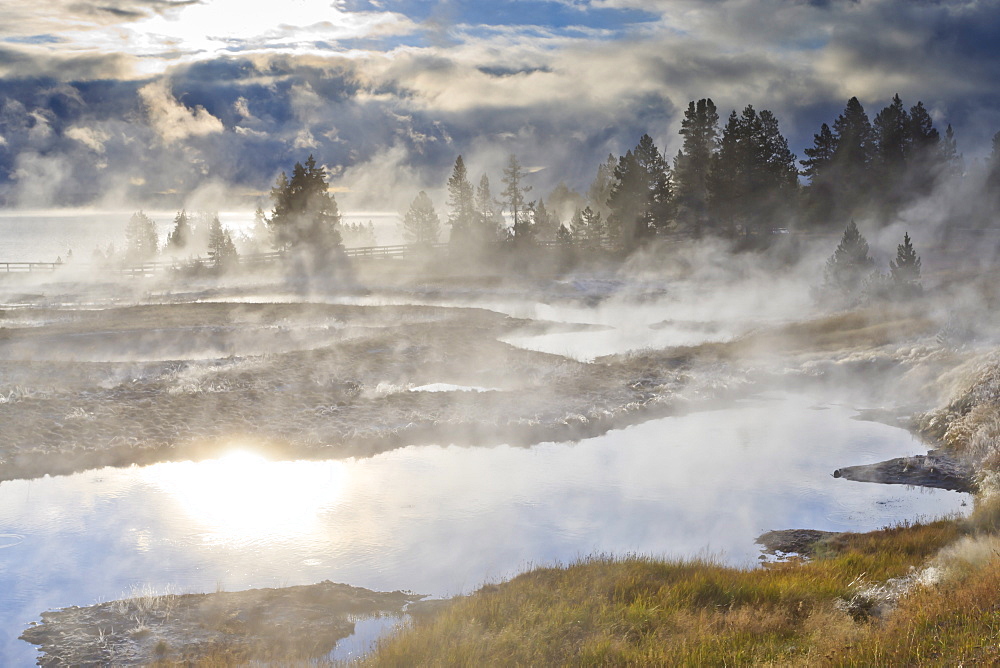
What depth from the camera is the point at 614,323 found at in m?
46.0

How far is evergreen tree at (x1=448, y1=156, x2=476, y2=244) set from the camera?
282 feet

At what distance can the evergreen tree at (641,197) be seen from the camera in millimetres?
75500

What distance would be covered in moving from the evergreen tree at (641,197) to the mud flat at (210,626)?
68180 mm

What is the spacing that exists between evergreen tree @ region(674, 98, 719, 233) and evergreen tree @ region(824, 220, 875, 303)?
1172 inches

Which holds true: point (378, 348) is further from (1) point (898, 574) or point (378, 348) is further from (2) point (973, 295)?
(2) point (973, 295)

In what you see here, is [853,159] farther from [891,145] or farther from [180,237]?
[180,237]

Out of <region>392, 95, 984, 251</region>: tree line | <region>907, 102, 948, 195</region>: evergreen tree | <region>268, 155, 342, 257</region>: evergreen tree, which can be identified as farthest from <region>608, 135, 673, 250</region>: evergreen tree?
<region>268, 155, 342, 257</region>: evergreen tree

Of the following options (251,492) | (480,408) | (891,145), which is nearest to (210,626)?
(251,492)

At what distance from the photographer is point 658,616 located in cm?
980

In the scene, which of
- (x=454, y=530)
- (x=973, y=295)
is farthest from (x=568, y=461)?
(x=973, y=295)

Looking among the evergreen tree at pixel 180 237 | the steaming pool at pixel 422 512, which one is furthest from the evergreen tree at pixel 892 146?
the evergreen tree at pixel 180 237

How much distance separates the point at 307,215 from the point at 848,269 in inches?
2187

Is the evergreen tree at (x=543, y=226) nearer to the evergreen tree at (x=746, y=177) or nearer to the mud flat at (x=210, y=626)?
the evergreen tree at (x=746, y=177)

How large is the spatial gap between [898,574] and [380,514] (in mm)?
9449
